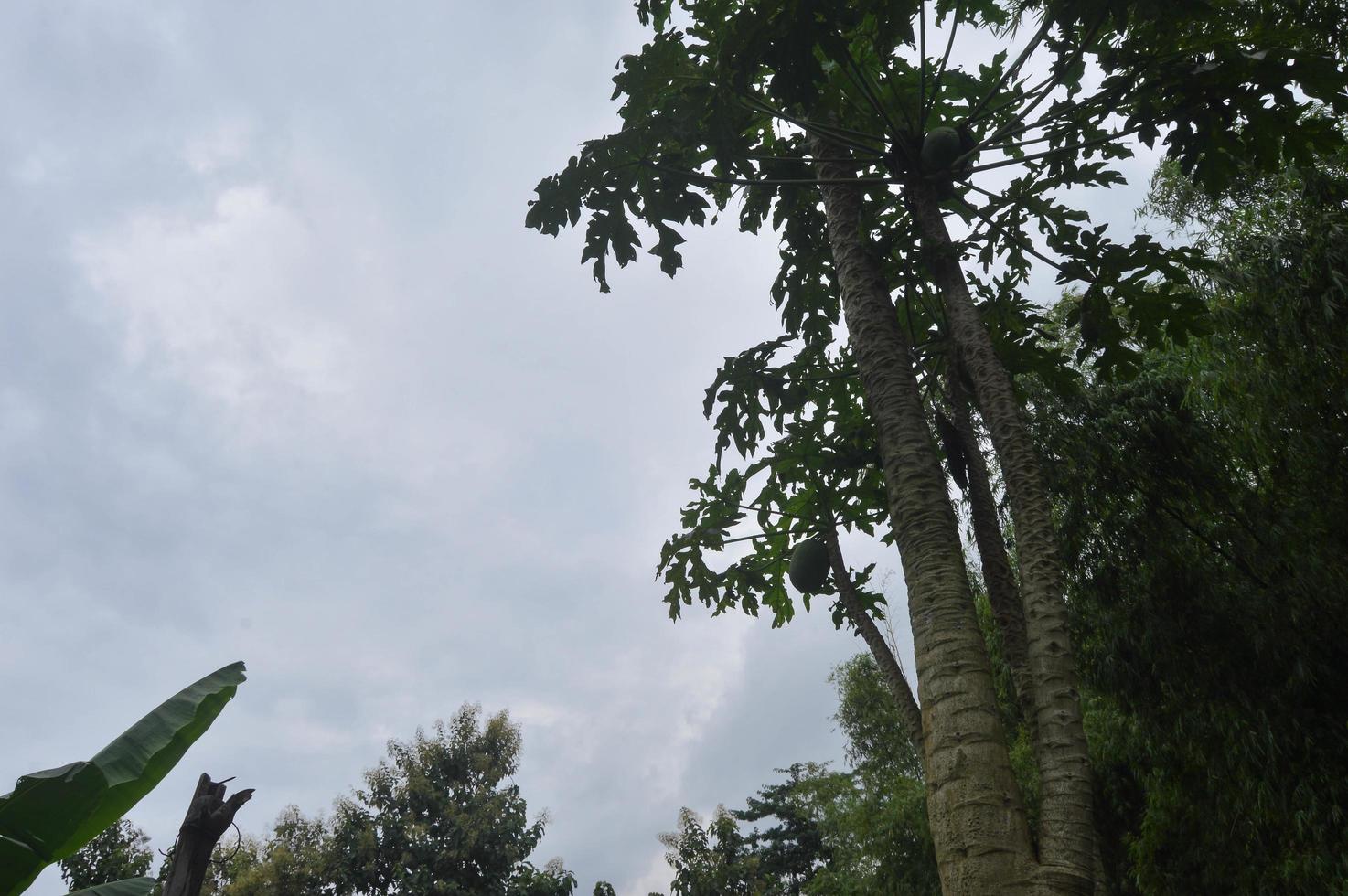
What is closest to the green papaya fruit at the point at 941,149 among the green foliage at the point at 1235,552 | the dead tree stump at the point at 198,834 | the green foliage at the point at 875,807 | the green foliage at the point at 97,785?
the green foliage at the point at 1235,552

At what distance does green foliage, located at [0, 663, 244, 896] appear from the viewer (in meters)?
3.34

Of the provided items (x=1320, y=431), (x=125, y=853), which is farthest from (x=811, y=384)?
(x=125, y=853)

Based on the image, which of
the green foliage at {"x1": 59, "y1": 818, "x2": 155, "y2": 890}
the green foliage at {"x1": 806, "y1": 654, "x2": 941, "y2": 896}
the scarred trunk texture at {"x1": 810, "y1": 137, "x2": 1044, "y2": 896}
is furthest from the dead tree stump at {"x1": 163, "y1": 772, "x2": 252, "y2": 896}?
the green foliage at {"x1": 59, "y1": 818, "x2": 155, "y2": 890}

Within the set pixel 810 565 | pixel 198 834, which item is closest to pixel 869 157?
pixel 810 565

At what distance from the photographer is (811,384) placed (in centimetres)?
497

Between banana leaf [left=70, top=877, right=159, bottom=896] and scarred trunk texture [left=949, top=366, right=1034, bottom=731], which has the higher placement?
scarred trunk texture [left=949, top=366, right=1034, bottom=731]

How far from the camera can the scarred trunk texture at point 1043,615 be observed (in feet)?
7.57

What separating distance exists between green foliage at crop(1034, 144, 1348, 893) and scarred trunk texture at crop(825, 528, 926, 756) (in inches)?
89.3

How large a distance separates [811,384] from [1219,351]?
426 centimetres

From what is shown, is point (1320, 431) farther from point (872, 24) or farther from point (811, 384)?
point (872, 24)

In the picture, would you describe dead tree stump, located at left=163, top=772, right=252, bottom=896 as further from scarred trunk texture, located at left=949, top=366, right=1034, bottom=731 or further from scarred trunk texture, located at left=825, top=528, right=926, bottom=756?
scarred trunk texture, located at left=949, top=366, right=1034, bottom=731

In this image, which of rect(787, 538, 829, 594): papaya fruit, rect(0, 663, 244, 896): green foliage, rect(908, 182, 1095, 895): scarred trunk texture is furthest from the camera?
rect(787, 538, 829, 594): papaya fruit

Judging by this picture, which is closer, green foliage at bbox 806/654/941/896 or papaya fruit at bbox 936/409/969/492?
papaya fruit at bbox 936/409/969/492

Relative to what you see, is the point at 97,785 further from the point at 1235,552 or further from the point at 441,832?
the point at 441,832
